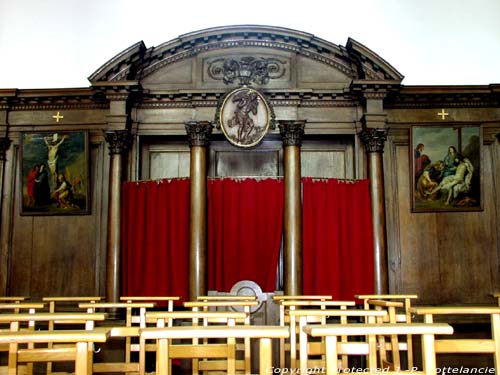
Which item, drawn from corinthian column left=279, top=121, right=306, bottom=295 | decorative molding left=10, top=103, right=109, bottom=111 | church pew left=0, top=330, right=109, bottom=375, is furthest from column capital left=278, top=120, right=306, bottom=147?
church pew left=0, top=330, right=109, bottom=375

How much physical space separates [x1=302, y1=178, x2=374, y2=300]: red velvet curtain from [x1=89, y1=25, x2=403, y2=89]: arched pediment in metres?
1.63

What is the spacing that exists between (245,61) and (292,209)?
2357 mm

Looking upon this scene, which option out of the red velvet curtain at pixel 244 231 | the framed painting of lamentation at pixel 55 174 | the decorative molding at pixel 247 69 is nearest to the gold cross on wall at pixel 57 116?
the framed painting of lamentation at pixel 55 174

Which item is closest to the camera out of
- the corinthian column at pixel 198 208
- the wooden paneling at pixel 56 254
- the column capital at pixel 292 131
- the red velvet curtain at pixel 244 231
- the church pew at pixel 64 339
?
the church pew at pixel 64 339

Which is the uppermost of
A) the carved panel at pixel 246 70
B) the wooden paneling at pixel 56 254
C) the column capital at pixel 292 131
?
the carved panel at pixel 246 70

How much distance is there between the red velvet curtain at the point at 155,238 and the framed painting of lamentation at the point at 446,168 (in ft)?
11.0

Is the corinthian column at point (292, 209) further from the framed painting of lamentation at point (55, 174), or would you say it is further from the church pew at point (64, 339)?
the church pew at point (64, 339)

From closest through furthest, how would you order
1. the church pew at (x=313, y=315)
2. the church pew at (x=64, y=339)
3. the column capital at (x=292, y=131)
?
1. the church pew at (x=64, y=339)
2. the church pew at (x=313, y=315)
3. the column capital at (x=292, y=131)

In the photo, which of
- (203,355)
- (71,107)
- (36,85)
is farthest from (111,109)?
(203,355)

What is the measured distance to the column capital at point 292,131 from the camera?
26.4 ft

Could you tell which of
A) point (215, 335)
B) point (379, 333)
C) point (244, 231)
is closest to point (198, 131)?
point (244, 231)

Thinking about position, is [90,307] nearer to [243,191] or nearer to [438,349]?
[438,349]

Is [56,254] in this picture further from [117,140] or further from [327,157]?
Result: [327,157]

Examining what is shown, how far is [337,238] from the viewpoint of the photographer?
797 centimetres
